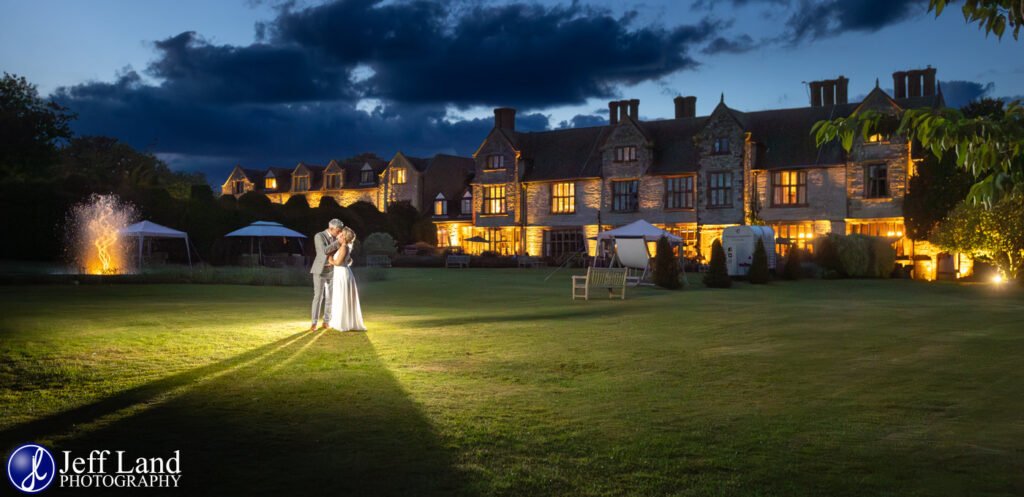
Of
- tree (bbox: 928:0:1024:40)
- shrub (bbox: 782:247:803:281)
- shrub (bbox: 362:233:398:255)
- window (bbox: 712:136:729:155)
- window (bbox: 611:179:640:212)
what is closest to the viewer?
tree (bbox: 928:0:1024:40)

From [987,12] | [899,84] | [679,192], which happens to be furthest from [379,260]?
[987,12]

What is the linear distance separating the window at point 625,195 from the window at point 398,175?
24.6m

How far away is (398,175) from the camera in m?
73.9

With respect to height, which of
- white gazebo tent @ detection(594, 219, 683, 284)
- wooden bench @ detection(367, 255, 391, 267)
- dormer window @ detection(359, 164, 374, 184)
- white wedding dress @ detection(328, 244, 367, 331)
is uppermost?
dormer window @ detection(359, 164, 374, 184)

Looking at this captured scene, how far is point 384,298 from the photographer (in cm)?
2453

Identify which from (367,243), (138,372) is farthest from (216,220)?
(138,372)

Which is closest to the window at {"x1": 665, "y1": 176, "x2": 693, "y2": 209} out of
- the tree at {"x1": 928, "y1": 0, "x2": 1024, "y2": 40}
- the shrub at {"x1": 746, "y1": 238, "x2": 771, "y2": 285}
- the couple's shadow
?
the shrub at {"x1": 746, "y1": 238, "x2": 771, "y2": 285}

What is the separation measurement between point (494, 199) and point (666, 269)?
31736 mm

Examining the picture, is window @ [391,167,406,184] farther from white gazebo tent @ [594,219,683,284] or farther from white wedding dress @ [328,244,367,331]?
white wedding dress @ [328,244,367,331]

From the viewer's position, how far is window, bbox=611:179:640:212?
54.1m

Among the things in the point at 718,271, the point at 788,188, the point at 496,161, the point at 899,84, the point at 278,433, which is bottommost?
the point at 278,433

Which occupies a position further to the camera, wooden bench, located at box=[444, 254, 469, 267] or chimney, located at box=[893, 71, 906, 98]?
wooden bench, located at box=[444, 254, 469, 267]

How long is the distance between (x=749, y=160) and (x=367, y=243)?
2411 cm

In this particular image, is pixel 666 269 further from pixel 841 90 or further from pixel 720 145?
pixel 841 90
